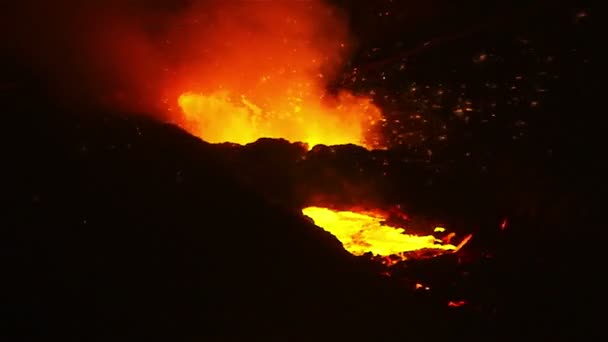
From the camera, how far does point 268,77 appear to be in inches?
413

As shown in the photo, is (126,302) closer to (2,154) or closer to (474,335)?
(2,154)

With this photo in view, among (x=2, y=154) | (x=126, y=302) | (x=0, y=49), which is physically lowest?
(x=126, y=302)

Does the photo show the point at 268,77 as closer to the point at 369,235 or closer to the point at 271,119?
the point at 271,119

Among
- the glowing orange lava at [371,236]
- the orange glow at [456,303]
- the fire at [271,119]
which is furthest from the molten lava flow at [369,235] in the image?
the fire at [271,119]

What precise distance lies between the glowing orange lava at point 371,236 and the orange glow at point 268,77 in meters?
2.64

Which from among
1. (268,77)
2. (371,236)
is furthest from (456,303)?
(268,77)

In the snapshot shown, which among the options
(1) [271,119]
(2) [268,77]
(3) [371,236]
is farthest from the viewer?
(2) [268,77]

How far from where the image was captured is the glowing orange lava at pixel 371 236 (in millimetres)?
5961

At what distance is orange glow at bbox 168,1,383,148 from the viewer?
9.59 m

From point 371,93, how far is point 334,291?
321 inches

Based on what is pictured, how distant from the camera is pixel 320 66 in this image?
1141cm

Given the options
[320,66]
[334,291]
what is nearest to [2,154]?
[334,291]

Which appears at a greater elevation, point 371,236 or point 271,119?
point 271,119

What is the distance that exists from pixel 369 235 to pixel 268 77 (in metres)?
4.99
